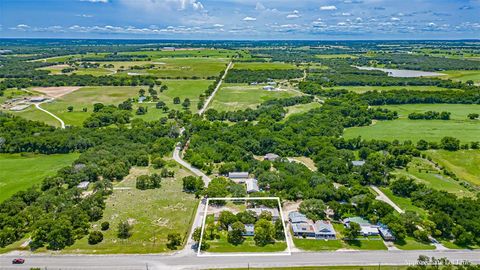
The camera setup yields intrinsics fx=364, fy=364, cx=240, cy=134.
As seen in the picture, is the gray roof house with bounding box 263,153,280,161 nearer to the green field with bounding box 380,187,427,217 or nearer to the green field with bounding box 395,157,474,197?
the green field with bounding box 380,187,427,217

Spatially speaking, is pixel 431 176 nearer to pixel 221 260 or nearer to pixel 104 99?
pixel 221 260

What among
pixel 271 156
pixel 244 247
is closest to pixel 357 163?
pixel 271 156

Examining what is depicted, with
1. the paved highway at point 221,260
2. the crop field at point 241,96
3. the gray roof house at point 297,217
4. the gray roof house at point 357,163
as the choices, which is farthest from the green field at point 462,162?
the crop field at point 241,96

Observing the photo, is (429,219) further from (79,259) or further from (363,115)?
(363,115)

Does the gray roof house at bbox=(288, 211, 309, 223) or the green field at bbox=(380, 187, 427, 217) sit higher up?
the gray roof house at bbox=(288, 211, 309, 223)

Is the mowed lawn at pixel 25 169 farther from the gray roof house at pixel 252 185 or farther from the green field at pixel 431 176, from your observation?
the green field at pixel 431 176

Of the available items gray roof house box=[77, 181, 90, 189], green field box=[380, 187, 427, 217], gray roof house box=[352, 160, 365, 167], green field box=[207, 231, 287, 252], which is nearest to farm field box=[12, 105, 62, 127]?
gray roof house box=[77, 181, 90, 189]

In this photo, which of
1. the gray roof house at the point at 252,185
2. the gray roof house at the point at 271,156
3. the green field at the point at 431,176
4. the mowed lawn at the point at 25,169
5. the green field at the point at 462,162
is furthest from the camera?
the gray roof house at the point at 271,156
